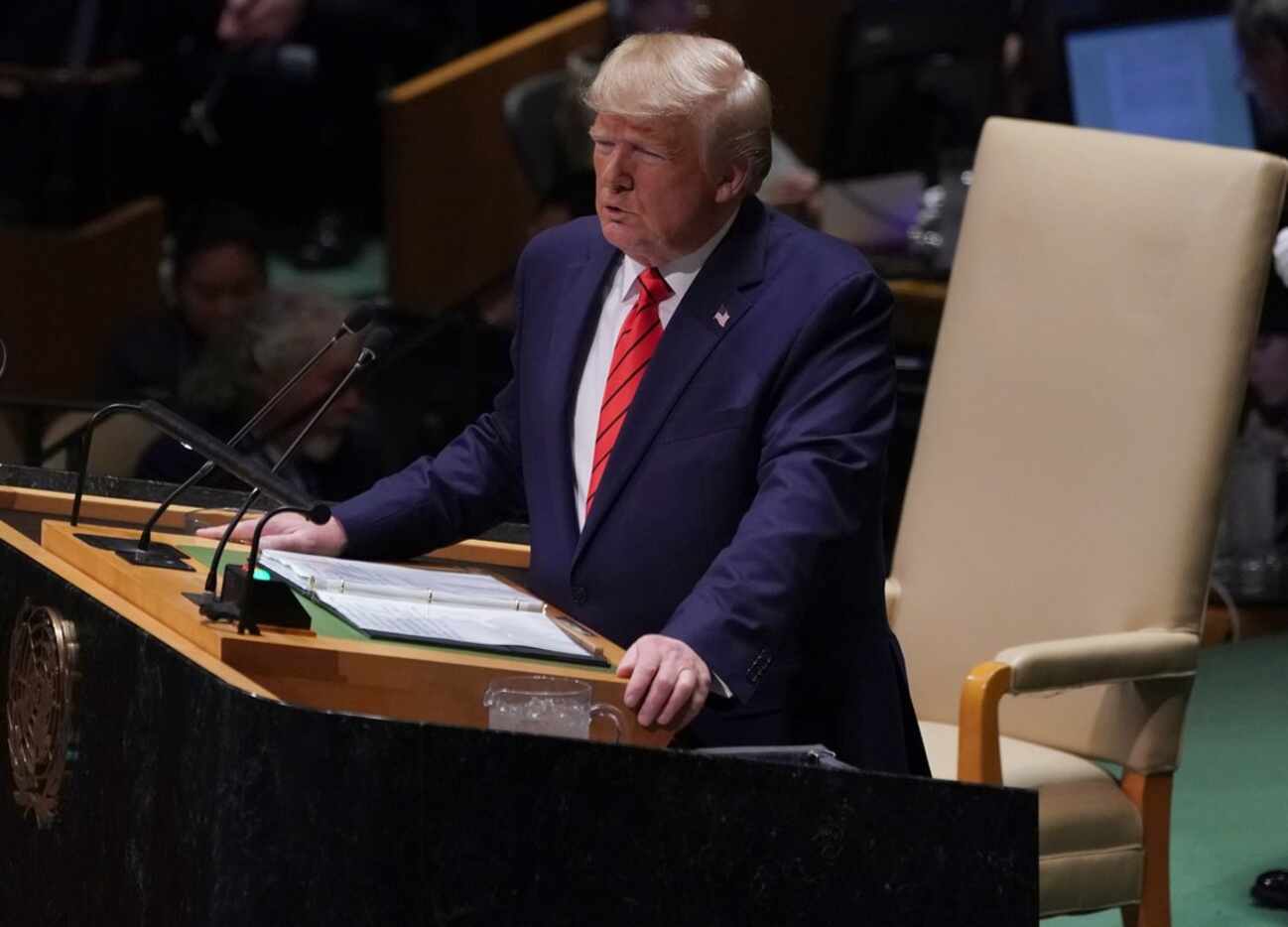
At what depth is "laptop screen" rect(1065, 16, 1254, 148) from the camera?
5984mm

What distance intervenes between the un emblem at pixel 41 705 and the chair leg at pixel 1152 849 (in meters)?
1.50

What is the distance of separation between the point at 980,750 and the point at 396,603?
0.98m

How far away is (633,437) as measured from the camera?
2.67m

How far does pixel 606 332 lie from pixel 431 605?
0.47 meters

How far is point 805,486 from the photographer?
2.54 m

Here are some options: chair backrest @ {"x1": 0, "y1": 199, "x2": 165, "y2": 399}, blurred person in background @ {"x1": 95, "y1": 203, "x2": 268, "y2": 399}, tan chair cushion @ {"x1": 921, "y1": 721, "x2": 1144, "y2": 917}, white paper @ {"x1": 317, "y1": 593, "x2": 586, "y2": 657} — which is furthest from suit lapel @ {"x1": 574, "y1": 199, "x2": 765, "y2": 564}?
→ chair backrest @ {"x1": 0, "y1": 199, "x2": 165, "y2": 399}

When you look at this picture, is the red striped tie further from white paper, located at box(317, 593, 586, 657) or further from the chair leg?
the chair leg

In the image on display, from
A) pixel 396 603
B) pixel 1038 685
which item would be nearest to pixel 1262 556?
pixel 1038 685

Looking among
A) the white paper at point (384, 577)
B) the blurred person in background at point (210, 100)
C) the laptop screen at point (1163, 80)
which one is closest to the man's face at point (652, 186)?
the white paper at point (384, 577)

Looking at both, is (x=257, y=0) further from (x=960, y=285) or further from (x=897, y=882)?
(x=897, y=882)

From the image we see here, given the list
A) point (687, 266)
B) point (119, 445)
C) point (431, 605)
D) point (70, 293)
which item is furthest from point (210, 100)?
point (431, 605)

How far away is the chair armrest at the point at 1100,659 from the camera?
314 centimetres

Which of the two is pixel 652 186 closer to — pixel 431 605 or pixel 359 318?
pixel 359 318

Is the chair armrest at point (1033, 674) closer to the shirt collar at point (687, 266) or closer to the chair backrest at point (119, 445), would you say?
the shirt collar at point (687, 266)
